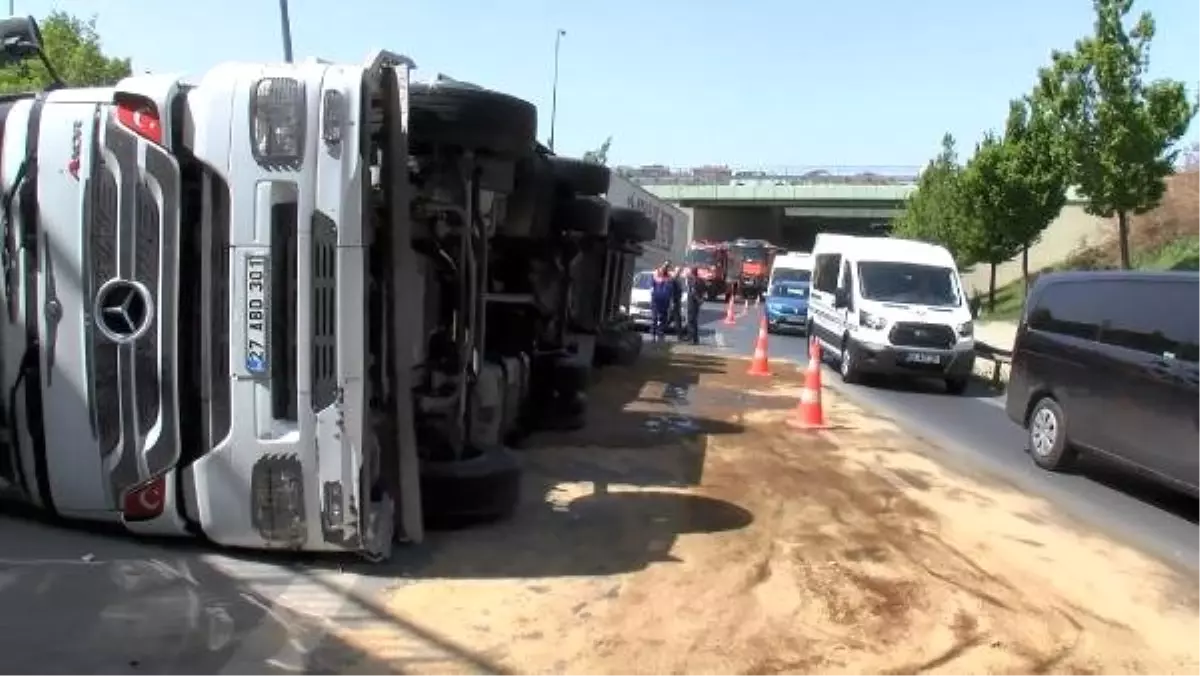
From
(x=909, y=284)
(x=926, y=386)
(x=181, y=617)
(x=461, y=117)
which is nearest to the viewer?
(x=181, y=617)

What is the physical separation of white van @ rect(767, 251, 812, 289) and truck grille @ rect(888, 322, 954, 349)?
540 inches

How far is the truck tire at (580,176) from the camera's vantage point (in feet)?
33.4

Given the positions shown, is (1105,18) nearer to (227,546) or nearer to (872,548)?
(872,548)

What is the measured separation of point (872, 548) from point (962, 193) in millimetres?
33122

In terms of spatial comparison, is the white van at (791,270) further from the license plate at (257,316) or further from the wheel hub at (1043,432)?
the license plate at (257,316)

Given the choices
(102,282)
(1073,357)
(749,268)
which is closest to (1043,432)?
(1073,357)

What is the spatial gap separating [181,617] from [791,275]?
27120 mm

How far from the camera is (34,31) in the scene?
7160mm

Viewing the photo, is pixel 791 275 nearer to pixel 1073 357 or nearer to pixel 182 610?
pixel 1073 357

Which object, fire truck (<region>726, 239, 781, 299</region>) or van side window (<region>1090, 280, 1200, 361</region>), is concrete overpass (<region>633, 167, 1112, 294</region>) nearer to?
fire truck (<region>726, 239, 781, 299</region>)

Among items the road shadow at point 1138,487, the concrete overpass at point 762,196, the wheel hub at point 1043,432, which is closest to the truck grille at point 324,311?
the road shadow at point 1138,487

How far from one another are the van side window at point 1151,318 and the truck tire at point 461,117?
5300 mm

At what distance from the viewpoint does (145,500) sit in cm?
545

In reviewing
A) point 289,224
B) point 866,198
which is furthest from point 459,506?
point 866,198
